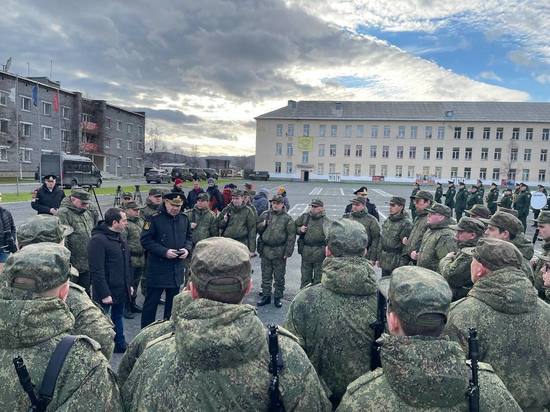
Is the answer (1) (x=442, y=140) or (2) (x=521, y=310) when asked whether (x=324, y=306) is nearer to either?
(2) (x=521, y=310)

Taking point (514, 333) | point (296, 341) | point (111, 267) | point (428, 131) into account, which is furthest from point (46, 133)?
point (428, 131)

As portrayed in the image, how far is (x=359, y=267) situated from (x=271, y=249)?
4.61 meters

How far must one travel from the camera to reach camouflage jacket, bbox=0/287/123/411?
171 cm

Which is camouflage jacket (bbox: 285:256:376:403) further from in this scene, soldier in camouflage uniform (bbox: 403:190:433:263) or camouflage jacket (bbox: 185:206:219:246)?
camouflage jacket (bbox: 185:206:219:246)

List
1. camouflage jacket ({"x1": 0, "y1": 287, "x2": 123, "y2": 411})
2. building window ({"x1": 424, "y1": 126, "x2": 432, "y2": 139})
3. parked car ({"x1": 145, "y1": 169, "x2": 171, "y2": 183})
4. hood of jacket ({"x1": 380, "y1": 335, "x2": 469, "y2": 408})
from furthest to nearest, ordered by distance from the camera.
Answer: building window ({"x1": 424, "y1": 126, "x2": 432, "y2": 139})
parked car ({"x1": 145, "y1": 169, "x2": 171, "y2": 183})
camouflage jacket ({"x1": 0, "y1": 287, "x2": 123, "y2": 411})
hood of jacket ({"x1": 380, "y1": 335, "x2": 469, "y2": 408})

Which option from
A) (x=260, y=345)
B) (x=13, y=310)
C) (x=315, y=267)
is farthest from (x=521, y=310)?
(x=315, y=267)

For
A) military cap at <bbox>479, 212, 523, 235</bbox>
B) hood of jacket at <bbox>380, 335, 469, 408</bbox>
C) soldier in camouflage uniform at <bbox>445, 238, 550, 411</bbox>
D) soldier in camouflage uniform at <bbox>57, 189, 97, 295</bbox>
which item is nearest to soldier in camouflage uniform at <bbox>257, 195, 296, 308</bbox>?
soldier in camouflage uniform at <bbox>57, 189, 97, 295</bbox>

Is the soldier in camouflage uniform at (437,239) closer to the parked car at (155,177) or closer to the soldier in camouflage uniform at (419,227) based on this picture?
the soldier in camouflage uniform at (419,227)

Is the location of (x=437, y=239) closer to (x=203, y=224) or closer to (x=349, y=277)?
(x=349, y=277)

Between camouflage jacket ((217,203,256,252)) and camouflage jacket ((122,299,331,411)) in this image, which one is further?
camouflage jacket ((217,203,256,252))

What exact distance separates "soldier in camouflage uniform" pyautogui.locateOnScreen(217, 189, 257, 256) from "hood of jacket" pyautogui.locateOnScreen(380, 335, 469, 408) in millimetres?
6093

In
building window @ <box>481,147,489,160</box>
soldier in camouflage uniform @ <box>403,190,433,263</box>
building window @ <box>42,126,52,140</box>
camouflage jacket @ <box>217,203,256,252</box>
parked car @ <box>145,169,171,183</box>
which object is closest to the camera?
soldier in camouflage uniform @ <box>403,190,433,263</box>

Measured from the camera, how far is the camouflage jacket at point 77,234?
18.7 feet

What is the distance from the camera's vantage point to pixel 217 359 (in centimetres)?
165
